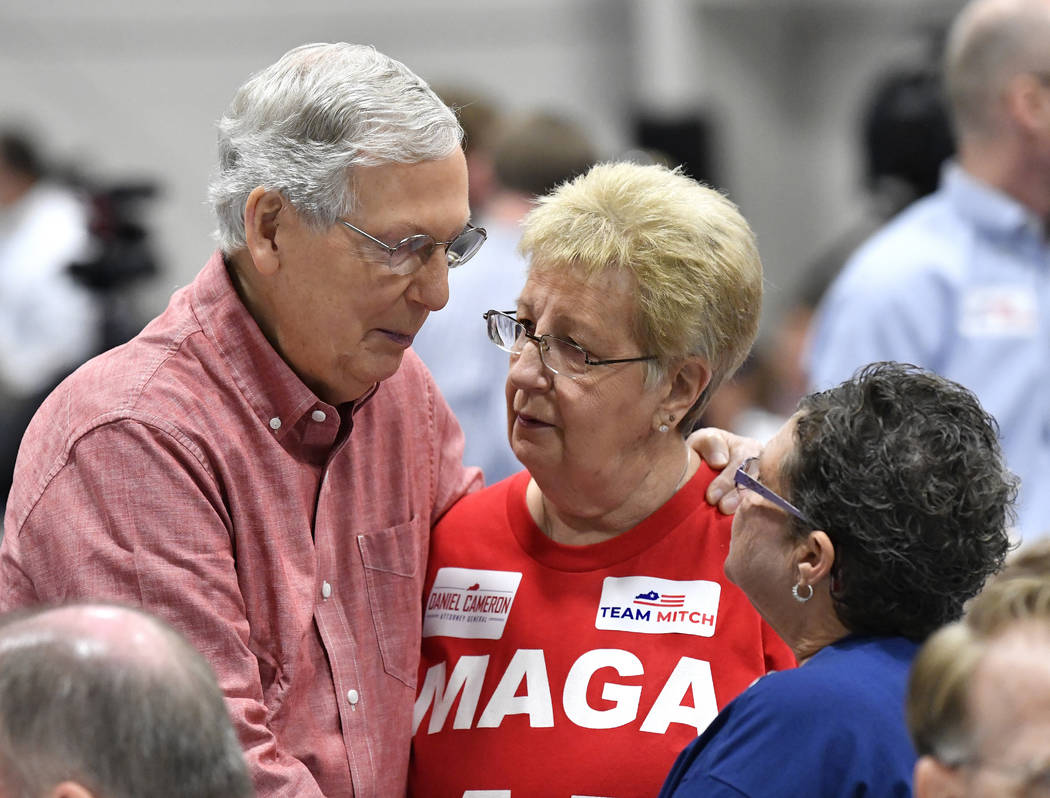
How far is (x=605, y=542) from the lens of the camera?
2.55m

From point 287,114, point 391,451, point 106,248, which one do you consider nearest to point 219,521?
point 391,451

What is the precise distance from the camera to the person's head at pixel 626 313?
242 centimetres

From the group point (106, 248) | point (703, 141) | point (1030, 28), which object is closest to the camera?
point (1030, 28)

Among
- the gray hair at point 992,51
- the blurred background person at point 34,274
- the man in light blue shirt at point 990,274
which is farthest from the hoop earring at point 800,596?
the blurred background person at point 34,274

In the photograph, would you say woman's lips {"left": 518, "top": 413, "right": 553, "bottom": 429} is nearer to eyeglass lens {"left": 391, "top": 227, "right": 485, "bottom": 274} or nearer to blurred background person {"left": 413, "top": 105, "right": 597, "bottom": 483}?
eyeglass lens {"left": 391, "top": 227, "right": 485, "bottom": 274}

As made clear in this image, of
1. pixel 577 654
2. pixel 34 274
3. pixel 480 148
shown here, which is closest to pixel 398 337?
pixel 577 654

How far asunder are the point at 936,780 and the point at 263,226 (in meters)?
1.21

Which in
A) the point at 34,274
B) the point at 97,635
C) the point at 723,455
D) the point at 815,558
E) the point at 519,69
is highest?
the point at 97,635

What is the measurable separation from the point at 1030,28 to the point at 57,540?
2861 mm

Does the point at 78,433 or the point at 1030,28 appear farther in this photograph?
the point at 1030,28

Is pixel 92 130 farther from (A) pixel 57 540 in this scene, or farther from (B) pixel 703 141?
(A) pixel 57 540

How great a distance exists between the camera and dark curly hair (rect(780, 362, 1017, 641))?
6.46 ft

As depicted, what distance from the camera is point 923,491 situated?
197 centimetres

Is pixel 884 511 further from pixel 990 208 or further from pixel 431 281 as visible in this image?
pixel 990 208
